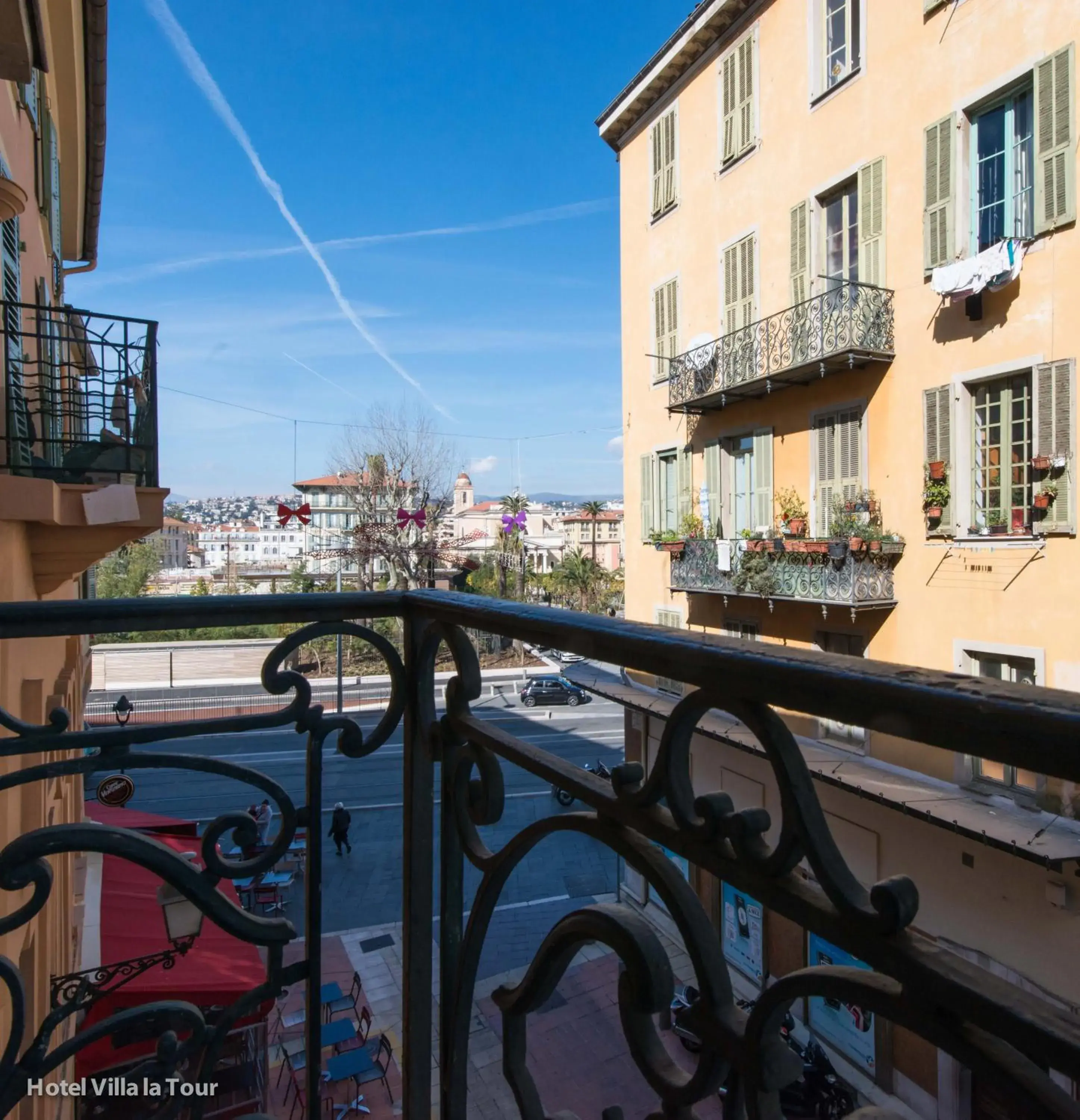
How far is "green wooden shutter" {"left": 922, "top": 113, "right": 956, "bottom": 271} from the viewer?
343 inches

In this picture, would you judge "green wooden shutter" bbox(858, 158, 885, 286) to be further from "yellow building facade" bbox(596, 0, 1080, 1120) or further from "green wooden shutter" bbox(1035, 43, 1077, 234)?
"green wooden shutter" bbox(1035, 43, 1077, 234)

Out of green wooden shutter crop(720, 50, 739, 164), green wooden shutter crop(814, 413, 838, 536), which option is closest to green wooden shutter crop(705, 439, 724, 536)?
green wooden shutter crop(814, 413, 838, 536)

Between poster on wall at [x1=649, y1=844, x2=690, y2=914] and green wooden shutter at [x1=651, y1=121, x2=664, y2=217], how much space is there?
48.9 feet

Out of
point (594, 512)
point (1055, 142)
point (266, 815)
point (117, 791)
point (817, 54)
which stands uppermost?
point (817, 54)

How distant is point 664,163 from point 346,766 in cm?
1693

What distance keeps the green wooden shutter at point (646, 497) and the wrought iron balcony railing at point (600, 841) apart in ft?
42.4

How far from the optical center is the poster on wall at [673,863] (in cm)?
89

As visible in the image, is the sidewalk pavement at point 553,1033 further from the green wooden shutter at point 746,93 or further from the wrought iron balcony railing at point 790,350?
the green wooden shutter at point 746,93

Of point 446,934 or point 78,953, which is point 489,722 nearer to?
point 446,934

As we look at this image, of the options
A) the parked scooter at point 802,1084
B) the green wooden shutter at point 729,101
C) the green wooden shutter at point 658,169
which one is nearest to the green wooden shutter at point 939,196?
the green wooden shutter at point 729,101

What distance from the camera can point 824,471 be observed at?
10.6 m

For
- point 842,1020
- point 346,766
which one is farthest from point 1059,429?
point 346,766

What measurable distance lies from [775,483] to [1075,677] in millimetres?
4921

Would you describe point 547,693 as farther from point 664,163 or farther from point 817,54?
point 817,54
